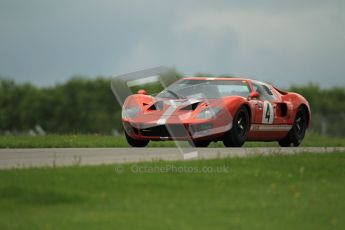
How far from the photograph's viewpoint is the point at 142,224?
8.93 m

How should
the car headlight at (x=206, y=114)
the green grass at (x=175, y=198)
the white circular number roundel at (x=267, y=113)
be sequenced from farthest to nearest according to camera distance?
the white circular number roundel at (x=267, y=113) < the car headlight at (x=206, y=114) < the green grass at (x=175, y=198)

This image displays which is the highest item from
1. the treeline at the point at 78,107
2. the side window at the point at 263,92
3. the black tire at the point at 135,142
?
the side window at the point at 263,92

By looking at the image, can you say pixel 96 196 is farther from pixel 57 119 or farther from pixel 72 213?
pixel 57 119

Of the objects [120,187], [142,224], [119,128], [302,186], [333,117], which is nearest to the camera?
[142,224]

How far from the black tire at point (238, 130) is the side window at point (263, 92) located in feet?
4.79

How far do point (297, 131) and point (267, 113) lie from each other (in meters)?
1.79

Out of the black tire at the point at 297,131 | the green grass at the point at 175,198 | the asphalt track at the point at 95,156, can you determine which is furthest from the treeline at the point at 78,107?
the green grass at the point at 175,198

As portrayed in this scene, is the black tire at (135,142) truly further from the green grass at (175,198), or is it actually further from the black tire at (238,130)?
the green grass at (175,198)

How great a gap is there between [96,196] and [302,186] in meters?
2.95

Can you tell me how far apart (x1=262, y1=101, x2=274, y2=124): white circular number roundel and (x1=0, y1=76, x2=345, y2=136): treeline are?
75713 mm

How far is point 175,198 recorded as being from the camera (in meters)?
10.6

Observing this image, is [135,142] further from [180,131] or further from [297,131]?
[297,131]

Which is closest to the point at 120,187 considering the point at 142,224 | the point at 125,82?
the point at 142,224

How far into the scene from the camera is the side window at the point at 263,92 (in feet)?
66.6
